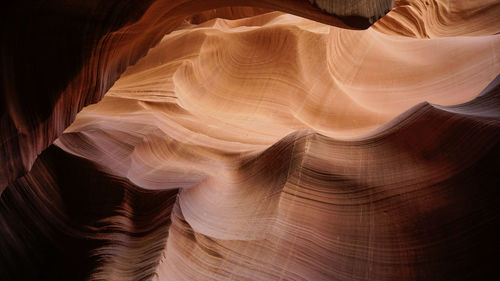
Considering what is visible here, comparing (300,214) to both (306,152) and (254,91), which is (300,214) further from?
(254,91)

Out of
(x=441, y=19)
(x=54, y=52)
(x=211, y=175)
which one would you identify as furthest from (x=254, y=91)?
(x=441, y=19)

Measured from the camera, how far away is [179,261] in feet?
4.20

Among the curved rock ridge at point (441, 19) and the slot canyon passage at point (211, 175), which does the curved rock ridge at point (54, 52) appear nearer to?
the slot canyon passage at point (211, 175)

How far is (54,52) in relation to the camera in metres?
1.12

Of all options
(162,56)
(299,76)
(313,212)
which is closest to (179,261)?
(313,212)

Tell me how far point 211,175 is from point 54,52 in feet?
2.42

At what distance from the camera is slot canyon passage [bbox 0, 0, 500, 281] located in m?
1.13

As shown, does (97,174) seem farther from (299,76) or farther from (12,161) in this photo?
(299,76)

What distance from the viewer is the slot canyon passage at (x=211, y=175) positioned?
3.71 feet

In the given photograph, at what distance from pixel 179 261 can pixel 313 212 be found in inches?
17.0

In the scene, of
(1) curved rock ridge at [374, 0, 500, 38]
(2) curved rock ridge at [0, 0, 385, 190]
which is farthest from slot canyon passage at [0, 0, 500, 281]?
(1) curved rock ridge at [374, 0, 500, 38]

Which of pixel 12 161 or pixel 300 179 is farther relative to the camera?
pixel 300 179

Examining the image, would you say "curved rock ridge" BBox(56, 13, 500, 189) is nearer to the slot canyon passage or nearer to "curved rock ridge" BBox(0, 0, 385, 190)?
the slot canyon passage

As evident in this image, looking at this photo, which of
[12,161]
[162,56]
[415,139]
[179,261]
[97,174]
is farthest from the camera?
[162,56]
